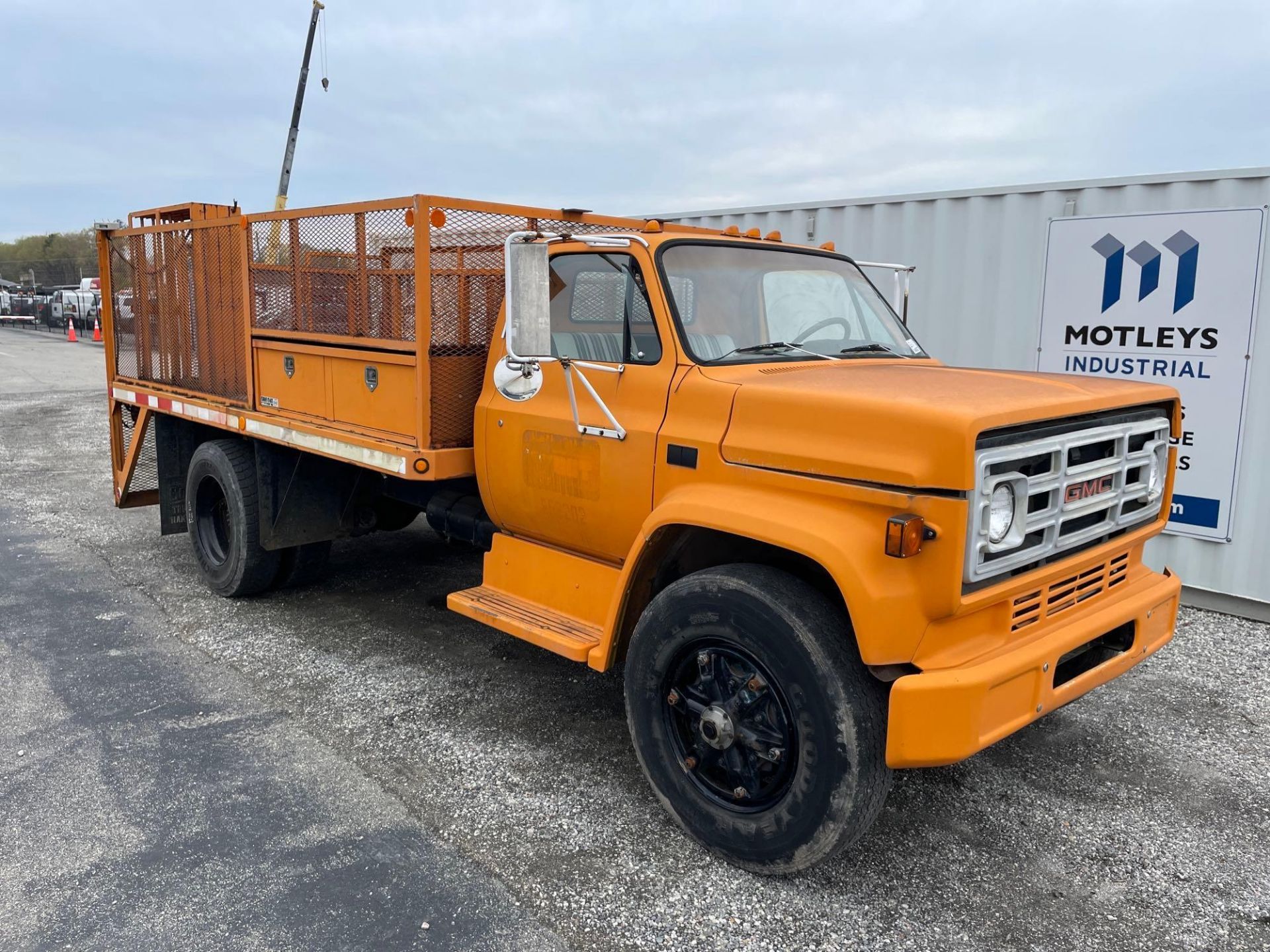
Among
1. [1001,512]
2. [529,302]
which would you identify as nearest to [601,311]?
[529,302]

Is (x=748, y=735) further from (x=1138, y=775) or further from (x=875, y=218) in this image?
(x=875, y=218)

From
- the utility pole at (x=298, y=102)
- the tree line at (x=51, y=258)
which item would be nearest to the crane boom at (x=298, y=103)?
the utility pole at (x=298, y=102)

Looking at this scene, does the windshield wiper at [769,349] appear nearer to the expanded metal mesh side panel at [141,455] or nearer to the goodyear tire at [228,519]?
the goodyear tire at [228,519]

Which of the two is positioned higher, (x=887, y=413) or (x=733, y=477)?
(x=887, y=413)

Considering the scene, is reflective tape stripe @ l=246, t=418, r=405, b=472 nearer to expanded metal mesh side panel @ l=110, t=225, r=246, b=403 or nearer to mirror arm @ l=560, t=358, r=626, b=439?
expanded metal mesh side panel @ l=110, t=225, r=246, b=403

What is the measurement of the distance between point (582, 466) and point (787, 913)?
5.91 feet

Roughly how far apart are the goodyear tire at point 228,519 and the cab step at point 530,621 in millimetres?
2169

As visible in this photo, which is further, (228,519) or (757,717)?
(228,519)

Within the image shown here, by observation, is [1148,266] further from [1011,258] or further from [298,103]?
[298,103]

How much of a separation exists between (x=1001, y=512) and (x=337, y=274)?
11.7ft

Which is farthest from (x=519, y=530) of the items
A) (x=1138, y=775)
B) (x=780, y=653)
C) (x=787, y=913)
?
(x=1138, y=775)

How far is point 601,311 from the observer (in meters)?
3.98

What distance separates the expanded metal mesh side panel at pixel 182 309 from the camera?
581 cm

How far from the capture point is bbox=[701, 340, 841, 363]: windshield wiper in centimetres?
371
